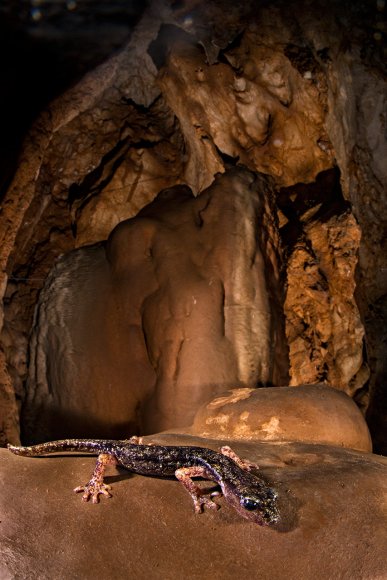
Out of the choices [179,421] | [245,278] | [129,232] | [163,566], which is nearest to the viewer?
[163,566]

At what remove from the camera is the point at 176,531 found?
291 centimetres

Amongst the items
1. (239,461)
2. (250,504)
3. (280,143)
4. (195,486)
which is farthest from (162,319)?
(250,504)

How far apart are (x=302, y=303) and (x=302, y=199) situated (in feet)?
4.41

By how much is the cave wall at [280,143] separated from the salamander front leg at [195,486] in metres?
3.72

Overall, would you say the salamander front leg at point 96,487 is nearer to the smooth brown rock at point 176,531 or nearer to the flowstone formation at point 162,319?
the smooth brown rock at point 176,531

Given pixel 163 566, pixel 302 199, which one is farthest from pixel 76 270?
pixel 163 566

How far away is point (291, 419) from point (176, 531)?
1788 millimetres

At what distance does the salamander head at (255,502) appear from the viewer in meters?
2.93

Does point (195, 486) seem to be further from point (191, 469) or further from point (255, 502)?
point (255, 502)

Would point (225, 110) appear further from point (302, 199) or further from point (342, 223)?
point (342, 223)

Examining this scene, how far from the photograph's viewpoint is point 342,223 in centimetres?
702

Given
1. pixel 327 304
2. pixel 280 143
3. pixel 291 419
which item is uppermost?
pixel 280 143

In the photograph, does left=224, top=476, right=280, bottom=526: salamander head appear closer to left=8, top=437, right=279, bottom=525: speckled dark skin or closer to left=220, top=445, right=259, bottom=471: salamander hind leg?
left=8, top=437, right=279, bottom=525: speckled dark skin

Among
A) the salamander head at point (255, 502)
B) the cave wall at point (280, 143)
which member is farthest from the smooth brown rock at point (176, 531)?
the cave wall at point (280, 143)
